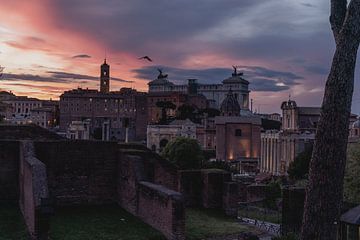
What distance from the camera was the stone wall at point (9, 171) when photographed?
1852 centimetres

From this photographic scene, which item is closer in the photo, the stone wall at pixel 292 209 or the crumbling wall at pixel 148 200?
the crumbling wall at pixel 148 200

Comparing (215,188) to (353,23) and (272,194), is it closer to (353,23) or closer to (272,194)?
(272,194)

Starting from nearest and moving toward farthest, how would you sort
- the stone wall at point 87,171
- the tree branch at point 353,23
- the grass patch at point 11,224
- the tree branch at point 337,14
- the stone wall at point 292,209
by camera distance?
the tree branch at point 353,23
the tree branch at point 337,14
the grass patch at point 11,224
the stone wall at point 292,209
the stone wall at point 87,171

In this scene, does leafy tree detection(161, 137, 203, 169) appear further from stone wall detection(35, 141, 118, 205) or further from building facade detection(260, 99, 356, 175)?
stone wall detection(35, 141, 118, 205)

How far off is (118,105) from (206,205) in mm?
116842

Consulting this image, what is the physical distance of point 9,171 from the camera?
61.3 ft

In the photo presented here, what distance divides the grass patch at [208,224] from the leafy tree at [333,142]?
789cm

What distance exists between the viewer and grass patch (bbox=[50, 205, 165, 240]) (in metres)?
13.7

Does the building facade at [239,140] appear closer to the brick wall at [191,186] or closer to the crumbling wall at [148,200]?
the brick wall at [191,186]

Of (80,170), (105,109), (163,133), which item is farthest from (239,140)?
(80,170)

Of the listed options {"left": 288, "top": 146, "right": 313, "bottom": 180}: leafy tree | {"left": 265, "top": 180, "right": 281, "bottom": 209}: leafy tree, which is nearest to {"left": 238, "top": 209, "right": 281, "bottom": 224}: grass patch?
{"left": 265, "top": 180, "right": 281, "bottom": 209}: leafy tree

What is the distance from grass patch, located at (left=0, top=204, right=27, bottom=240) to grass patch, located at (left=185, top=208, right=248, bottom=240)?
4.36 meters

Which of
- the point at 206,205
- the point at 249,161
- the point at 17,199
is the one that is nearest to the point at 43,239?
the point at 17,199

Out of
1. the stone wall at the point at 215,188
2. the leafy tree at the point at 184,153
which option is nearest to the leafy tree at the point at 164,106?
the leafy tree at the point at 184,153
